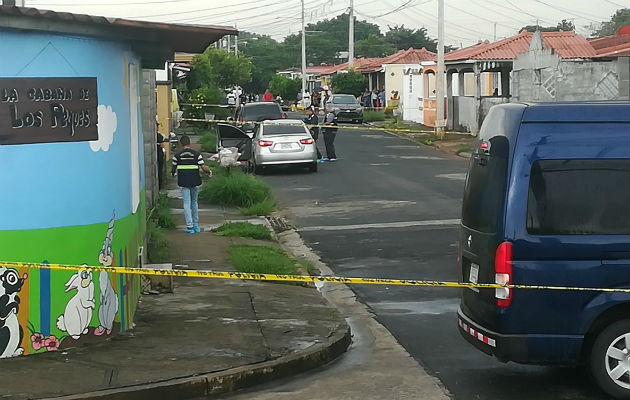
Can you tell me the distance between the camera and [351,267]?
13961mm

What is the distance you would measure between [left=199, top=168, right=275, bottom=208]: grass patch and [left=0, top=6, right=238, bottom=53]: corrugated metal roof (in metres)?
11.0

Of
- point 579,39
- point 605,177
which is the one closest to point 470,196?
point 605,177

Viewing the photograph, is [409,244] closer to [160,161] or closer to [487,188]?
[487,188]

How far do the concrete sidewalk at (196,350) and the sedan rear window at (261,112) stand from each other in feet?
84.8

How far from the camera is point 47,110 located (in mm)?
8164

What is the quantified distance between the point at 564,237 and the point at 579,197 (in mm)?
324

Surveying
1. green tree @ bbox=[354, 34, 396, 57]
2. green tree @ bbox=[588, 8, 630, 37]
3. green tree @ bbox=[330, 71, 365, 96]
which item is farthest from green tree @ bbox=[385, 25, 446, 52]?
green tree @ bbox=[330, 71, 365, 96]

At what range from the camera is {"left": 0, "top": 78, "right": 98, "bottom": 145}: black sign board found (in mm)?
7883

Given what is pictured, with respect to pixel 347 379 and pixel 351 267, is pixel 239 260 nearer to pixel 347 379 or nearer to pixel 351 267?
→ pixel 351 267

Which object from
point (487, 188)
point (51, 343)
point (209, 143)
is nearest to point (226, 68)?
point (209, 143)

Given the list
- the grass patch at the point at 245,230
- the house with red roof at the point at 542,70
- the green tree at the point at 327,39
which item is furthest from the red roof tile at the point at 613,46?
the green tree at the point at 327,39

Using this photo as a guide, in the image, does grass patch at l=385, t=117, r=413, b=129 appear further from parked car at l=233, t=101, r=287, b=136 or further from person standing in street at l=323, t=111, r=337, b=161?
person standing in street at l=323, t=111, r=337, b=161

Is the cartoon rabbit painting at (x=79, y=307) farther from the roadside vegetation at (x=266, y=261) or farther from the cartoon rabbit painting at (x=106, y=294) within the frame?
the roadside vegetation at (x=266, y=261)

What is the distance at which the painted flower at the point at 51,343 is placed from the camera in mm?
8258
